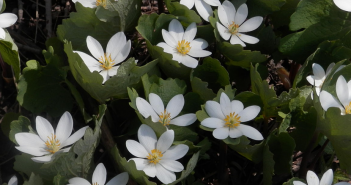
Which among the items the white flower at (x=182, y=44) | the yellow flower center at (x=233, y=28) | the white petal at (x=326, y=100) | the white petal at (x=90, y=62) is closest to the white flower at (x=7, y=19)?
the white petal at (x=90, y=62)

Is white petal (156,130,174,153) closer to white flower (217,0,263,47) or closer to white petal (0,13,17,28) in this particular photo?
white flower (217,0,263,47)

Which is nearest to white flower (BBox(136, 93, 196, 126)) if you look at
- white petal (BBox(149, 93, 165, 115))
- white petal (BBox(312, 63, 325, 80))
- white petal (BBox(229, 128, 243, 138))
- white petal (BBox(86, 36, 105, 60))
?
white petal (BBox(149, 93, 165, 115))

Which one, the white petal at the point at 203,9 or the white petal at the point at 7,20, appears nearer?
the white petal at the point at 7,20

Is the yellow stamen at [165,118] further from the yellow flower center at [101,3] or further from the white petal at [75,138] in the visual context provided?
the yellow flower center at [101,3]

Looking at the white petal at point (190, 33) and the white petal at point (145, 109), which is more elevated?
the white petal at point (190, 33)

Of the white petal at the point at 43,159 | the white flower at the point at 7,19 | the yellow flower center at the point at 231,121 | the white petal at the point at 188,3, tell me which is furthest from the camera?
the white petal at the point at 188,3

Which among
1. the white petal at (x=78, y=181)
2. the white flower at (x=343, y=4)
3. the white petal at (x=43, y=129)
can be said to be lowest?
the white petal at (x=78, y=181)
